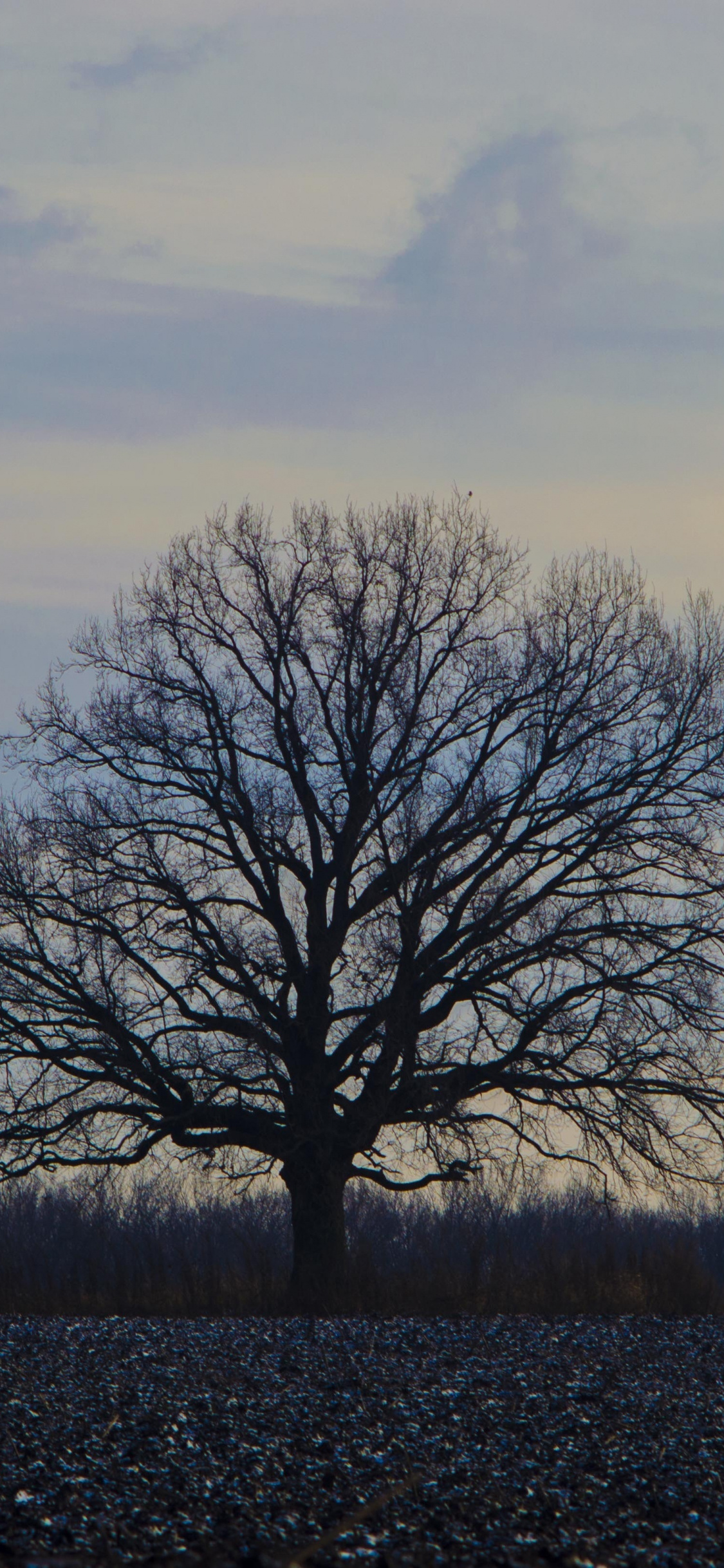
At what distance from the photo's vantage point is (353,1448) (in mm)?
9430

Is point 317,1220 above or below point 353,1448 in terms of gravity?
above

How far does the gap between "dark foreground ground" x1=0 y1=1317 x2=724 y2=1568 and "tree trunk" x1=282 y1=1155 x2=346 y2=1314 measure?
220 inches

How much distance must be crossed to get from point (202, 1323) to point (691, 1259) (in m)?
9.47

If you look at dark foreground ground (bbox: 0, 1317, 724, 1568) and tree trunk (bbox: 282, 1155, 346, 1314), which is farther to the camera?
tree trunk (bbox: 282, 1155, 346, 1314)

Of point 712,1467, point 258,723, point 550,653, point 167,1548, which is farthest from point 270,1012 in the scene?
point 167,1548

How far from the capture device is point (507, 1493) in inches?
326

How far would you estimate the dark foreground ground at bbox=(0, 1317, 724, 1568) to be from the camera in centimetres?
689

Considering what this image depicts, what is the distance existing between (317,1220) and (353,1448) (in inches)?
489

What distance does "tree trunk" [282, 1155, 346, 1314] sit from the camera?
2131 centimetres

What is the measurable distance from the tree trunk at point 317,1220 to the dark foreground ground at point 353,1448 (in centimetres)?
559

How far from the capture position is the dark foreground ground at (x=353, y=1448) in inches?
271

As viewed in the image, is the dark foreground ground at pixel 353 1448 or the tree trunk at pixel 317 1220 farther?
the tree trunk at pixel 317 1220

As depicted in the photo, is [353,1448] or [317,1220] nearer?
[353,1448]

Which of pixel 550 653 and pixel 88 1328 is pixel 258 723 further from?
pixel 88 1328
